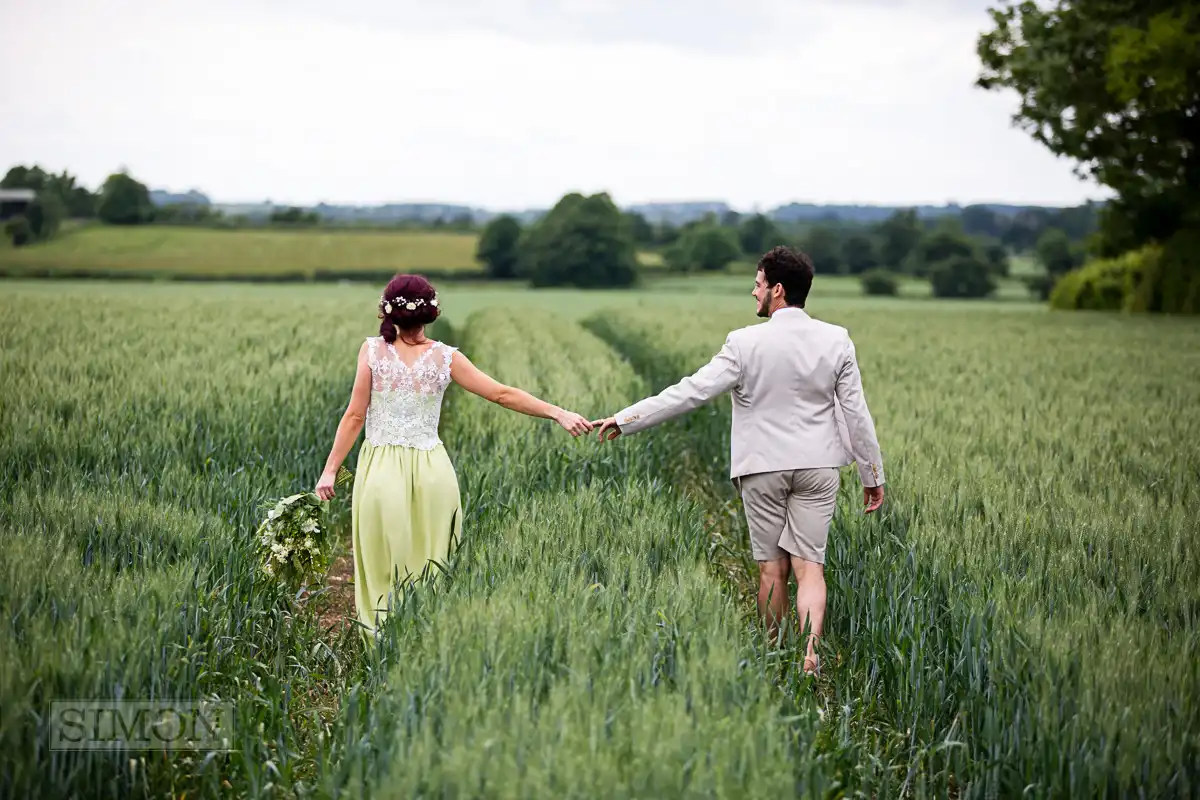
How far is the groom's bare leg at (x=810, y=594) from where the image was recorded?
495cm

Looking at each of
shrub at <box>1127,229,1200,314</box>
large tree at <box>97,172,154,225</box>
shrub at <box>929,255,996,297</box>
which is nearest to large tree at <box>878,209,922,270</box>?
shrub at <box>929,255,996,297</box>

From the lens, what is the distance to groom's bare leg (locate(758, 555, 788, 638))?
5191 millimetres

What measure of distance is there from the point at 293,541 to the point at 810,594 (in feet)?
8.57

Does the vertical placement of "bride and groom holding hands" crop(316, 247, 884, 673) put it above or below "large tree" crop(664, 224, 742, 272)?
below

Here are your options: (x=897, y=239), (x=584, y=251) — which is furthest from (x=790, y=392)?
(x=897, y=239)

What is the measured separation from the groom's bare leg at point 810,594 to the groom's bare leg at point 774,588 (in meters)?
0.10

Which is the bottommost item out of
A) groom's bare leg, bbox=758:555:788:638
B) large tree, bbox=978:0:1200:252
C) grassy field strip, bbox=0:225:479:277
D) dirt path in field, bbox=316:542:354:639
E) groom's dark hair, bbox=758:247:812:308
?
dirt path in field, bbox=316:542:354:639

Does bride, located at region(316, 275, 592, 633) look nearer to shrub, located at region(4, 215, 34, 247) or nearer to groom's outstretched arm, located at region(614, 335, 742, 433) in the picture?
groom's outstretched arm, located at region(614, 335, 742, 433)

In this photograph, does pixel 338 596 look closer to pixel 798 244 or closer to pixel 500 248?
pixel 500 248

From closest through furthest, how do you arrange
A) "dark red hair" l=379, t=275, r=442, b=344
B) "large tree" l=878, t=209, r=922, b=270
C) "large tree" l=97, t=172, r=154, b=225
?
"dark red hair" l=379, t=275, r=442, b=344 → "large tree" l=97, t=172, r=154, b=225 → "large tree" l=878, t=209, r=922, b=270

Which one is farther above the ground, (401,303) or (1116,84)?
(1116,84)

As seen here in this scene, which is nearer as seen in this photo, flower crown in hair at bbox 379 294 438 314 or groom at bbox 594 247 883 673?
flower crown in hair at bbox 379 294 438 314

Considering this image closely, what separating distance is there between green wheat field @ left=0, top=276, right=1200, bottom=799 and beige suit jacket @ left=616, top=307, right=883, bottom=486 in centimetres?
62

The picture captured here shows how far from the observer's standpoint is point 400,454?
16.4 feet
